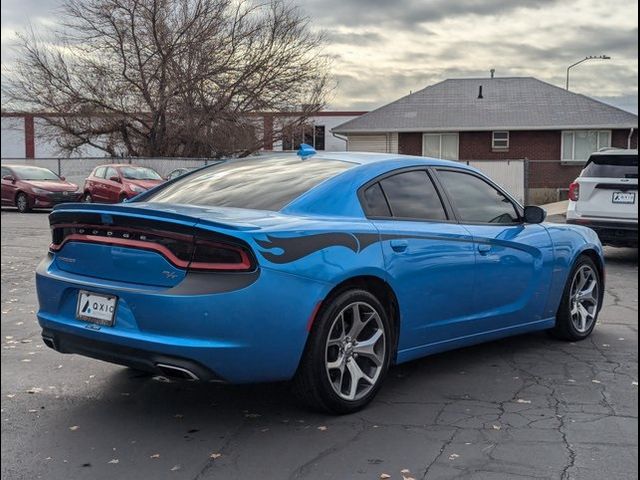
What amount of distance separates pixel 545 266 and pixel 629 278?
191 inches

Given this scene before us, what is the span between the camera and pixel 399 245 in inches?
175

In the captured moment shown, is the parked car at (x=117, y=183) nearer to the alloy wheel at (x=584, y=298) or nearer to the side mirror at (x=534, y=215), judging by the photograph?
the alloy wheel at (x=584, y=298)

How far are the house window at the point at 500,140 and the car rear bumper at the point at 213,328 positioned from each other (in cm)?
2857

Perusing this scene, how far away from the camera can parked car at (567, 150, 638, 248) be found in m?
10.2

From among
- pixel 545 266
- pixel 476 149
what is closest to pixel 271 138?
pixel 476 149

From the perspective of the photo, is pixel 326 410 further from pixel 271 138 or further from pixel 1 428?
pixel 271 138

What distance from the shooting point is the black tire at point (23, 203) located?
69.4 feet

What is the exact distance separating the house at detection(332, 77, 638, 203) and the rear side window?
2626cm

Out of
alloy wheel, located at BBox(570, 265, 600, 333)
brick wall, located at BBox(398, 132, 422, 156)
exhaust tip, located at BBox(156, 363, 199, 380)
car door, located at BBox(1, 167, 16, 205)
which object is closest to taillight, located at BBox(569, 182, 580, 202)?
alloy wheel, located at BBox(570, 265, 600, 333)

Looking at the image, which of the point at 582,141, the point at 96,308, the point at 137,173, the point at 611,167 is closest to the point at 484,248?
the point at 96,308

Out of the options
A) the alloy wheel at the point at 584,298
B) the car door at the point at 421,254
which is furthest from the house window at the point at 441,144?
the car door at the point at 421,254

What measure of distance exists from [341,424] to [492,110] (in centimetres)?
2929

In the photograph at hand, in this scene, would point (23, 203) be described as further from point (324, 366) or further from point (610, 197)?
point (324, 366)

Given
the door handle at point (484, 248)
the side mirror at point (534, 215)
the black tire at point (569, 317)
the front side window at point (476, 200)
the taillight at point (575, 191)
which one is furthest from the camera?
the taillight at point (575, 191)
